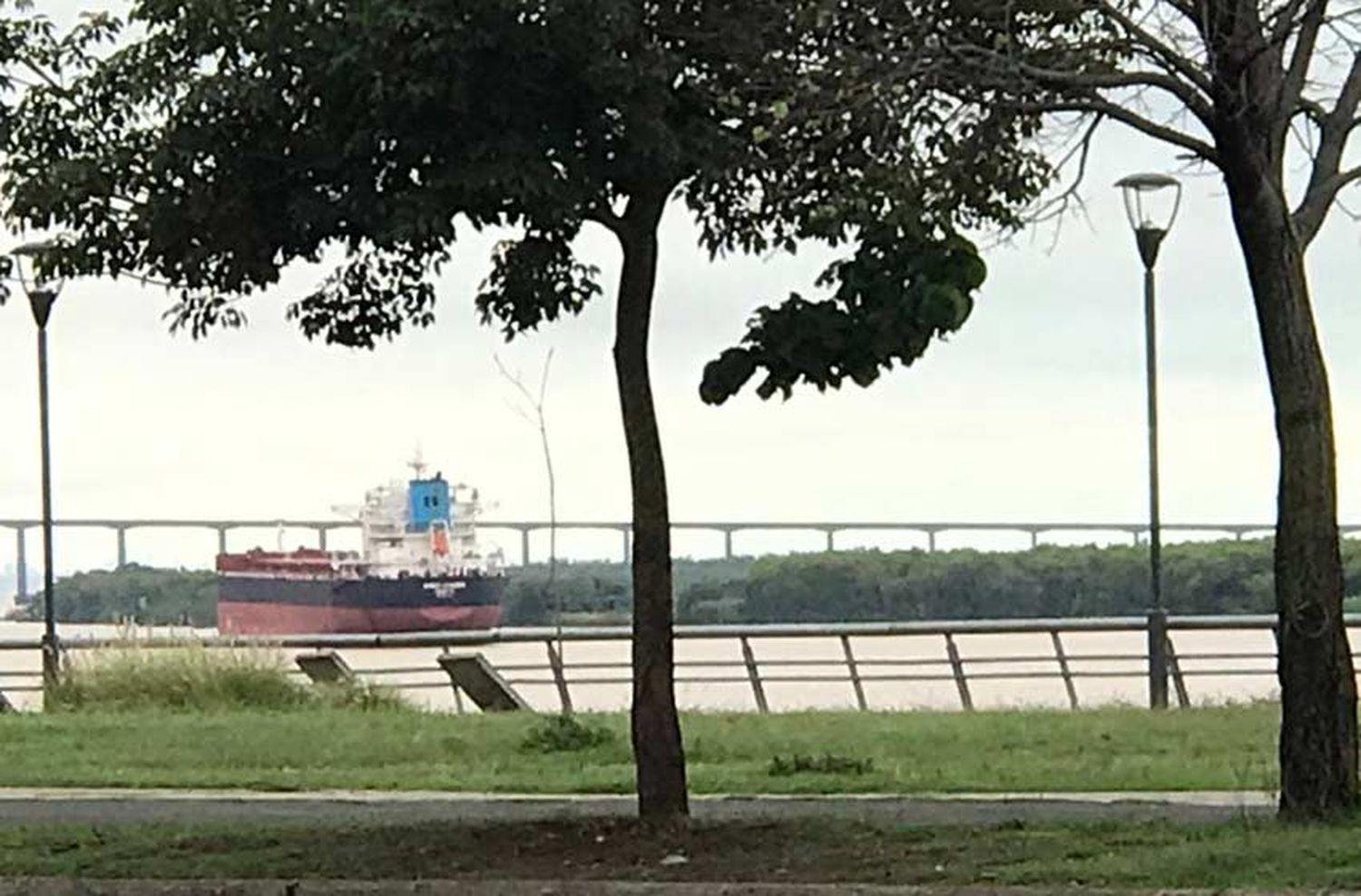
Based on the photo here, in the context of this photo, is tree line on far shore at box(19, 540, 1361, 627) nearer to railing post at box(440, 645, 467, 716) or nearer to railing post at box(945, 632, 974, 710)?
railing post at box(945, 632, 974, 710)

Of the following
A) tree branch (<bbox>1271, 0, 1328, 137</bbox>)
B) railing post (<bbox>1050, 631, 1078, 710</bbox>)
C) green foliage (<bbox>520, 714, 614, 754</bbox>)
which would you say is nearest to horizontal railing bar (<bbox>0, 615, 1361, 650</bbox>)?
railing post (<bbox>1050, 631, 1078, 710</bbox>)

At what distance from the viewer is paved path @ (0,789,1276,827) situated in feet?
39.3

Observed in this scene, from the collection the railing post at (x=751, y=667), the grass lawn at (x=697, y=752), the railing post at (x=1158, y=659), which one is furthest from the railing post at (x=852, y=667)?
the railing post at (x=1158, y=659)

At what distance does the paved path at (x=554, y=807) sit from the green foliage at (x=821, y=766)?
4.16ft

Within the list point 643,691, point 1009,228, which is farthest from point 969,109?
point 643,691

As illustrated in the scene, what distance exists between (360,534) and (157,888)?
15.3 meters

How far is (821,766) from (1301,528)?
18.7 ft

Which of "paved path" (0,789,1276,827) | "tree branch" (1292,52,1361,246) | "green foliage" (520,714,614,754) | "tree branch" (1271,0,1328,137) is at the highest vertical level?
"tree branch" (1271,0,1328,137)

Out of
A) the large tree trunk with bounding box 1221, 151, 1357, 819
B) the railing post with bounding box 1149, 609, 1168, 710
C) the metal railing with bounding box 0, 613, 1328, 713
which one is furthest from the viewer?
the metal railing with bounding box 0, 613, 1328, 713

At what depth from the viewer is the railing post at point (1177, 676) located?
2133 cm

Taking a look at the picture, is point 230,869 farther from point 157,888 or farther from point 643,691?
point 643,691

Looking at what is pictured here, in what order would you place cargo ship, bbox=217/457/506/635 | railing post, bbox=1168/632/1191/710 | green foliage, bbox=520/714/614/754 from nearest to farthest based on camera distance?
green foliage, bbox=520/714/614/754
railing post, bbox=1168/632/1191/710
cargo ship, bbox=217/457/506/635

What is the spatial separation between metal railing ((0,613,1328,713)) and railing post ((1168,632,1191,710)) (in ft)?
0.05

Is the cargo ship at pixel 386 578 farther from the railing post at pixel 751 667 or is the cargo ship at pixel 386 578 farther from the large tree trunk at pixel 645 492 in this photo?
the large tree trunk at pixel 645 492
